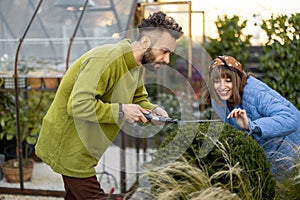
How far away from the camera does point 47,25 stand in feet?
14.4

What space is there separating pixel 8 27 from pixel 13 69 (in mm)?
531

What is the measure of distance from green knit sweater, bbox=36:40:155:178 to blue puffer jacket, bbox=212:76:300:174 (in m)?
0.62

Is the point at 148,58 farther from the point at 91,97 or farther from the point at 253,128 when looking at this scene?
the point at 253,128

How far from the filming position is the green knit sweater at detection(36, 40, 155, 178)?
6.75 ft

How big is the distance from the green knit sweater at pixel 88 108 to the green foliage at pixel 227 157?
0.34m

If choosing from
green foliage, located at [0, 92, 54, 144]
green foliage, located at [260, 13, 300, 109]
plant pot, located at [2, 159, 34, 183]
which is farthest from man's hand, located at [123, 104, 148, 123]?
green foliage, located at [0, 92, 54, 144]

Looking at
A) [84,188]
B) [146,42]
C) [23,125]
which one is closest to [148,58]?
[146,42]

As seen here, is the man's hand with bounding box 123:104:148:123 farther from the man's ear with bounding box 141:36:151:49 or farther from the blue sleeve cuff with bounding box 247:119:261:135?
the blue sleeve cuff with bounding box 247:119:261:135

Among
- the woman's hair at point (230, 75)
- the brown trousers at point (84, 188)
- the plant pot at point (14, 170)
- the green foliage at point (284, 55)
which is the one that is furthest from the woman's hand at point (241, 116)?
the plant pot at point (14, 170)

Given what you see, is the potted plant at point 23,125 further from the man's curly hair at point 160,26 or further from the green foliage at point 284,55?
the man's curly hair at point 160,26

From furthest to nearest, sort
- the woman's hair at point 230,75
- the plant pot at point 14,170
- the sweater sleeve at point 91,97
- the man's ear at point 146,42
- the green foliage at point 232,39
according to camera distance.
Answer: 1. the green foliage at point 232,39
2. the plant pot at point 14,170
3. the woman's hair at point 230,75
4. the man's ear at point 146,42
5. the sweater sleeve at point 91,97

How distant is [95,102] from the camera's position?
6.73 ft

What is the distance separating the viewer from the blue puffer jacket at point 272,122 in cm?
232

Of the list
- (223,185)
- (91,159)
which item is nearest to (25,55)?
(91,159)
